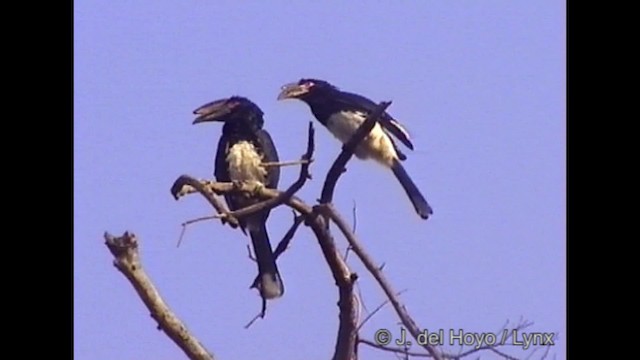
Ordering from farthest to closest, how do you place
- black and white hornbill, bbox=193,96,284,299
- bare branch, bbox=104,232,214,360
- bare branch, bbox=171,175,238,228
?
black and white hornbill, bbox=193,96,284,299 < bare branch, bbox=171,175,238,228 < bare branch, bbox=104,232,214,360

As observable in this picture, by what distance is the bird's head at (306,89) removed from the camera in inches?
138

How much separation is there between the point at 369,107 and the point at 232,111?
37cm

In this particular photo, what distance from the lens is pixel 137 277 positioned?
3176 mm

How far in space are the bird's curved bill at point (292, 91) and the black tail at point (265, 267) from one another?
34cm

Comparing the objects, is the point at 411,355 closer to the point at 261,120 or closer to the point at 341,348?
the point at 341,348

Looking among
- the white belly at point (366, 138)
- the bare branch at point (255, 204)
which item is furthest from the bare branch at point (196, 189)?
the white belly at point (366, 138)

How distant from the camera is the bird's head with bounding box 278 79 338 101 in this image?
11.5 ft

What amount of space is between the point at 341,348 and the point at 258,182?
51 centimetres

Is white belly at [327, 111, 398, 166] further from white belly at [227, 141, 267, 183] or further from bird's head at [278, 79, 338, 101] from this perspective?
white belly at [227, 141, 267, 183]

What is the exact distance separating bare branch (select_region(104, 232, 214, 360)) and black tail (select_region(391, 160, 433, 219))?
2.18 ft

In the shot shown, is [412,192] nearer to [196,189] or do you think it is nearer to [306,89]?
[306,89]

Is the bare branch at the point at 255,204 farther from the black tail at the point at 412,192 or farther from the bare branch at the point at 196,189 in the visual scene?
the black tail at the point at 412,192

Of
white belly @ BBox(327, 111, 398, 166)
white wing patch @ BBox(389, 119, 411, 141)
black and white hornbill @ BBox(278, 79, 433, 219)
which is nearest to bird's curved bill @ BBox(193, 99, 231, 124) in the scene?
black and white hornbill @ BBox(278, 79, 433, 219)
